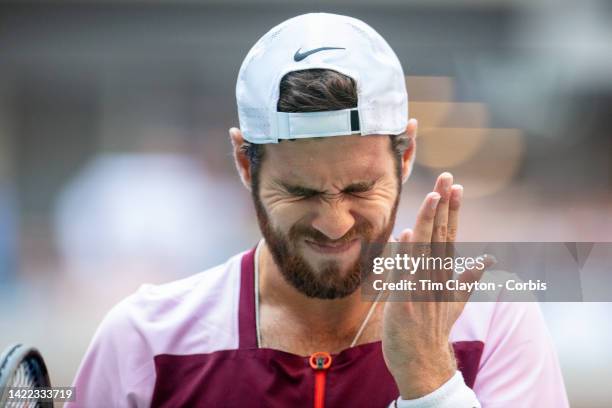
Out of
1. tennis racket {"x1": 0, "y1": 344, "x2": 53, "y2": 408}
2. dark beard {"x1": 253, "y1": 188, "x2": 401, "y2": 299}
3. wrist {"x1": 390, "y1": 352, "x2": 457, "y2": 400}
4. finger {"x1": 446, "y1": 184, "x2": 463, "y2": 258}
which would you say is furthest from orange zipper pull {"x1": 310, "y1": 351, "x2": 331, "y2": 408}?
tennis racket {"x1": 0, "y1": 344, "x2": 53, "y2": 408}

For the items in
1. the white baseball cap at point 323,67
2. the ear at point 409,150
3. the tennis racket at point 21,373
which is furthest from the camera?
the ear at point 409,150

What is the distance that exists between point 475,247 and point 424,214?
0.17 meters

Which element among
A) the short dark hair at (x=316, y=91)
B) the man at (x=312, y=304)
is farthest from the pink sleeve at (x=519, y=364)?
the short dark hair at (x=316, y=91)

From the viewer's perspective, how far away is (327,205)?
53.6 inches

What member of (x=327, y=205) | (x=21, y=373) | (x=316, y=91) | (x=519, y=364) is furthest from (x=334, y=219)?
(x=21, y=373)

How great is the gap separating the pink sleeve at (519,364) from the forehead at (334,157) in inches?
12.8

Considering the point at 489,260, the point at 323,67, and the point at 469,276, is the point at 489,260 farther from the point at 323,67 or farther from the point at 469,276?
the point at 323,67

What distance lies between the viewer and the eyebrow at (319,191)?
4.49 ft

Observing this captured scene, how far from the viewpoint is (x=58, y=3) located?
4.55m

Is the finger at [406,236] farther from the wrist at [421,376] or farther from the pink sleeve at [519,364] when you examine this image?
the pink sleeve at [519,364]

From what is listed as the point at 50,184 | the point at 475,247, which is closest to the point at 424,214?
the point at 475,247

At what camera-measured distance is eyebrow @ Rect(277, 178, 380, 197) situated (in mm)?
1367

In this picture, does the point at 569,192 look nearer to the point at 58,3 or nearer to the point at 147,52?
the point at 147,52

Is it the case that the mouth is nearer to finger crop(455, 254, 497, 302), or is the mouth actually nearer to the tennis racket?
finger crop(455, 254, 497, 302)
